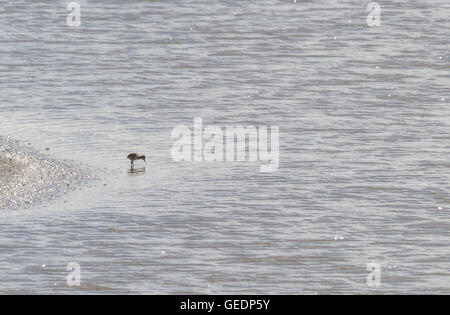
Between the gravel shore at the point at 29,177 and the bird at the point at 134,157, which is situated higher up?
the bird at the point at 134,157

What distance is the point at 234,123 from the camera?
15773mm

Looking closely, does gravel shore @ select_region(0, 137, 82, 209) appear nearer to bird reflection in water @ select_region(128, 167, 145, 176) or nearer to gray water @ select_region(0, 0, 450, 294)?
gray water @ select_region(0, 0, 450, 294)

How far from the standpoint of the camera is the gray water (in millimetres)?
11117

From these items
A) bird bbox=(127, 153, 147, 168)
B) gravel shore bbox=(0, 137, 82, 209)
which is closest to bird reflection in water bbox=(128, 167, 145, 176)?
bird bbox=(127, 153, 147, 168)

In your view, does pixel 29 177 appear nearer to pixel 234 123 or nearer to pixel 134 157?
pixel 134 157

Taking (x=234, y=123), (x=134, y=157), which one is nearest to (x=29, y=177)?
(x=134, y=157)

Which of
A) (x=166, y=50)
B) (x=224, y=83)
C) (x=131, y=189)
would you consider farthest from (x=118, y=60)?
(x=131, y=189)

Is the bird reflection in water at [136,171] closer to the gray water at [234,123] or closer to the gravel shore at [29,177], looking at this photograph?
the gray water at [234,123]

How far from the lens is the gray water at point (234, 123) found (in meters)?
11.1

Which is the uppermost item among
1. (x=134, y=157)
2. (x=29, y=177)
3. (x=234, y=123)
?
(x=234, y=123)

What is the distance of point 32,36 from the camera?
68.0 feet

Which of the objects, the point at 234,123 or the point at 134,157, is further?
the point at 234,123

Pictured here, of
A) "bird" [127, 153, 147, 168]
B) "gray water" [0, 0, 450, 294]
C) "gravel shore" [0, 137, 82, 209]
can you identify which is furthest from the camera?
"bird" [127, 153, 147, 168]

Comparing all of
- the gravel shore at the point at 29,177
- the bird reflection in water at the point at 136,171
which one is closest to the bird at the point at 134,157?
the bird reflection in water at the point at 136,171
